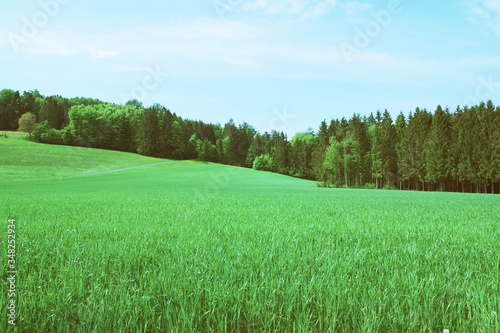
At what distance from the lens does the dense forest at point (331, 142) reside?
50.8 m

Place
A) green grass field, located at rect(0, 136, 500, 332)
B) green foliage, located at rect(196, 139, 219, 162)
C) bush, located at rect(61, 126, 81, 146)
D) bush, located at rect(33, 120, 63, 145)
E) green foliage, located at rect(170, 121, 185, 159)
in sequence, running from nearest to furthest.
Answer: green grass field, located at rect(0, 136, 500, 332), bush, located at rect(33, 120, 63, 145), bush, located at rect(61, 126, 81, 146), green foliage, located at rect(170, 121, 185, 159), green foliage, located at rect(196, 139, 219, 162)

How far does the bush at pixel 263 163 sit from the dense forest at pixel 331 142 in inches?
13.6

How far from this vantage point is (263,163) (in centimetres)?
9481

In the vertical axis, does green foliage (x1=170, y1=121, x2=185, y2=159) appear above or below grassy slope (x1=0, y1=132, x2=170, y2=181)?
above

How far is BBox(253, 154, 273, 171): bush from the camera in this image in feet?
309

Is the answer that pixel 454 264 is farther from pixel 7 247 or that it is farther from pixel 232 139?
pixel 232 139

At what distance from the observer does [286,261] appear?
3.76 meters

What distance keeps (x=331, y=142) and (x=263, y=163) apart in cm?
3664

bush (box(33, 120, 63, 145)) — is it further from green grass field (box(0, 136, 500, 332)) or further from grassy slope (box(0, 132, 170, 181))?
green grass field (box(0, 136, 500, 332))

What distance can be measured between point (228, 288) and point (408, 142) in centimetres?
6677

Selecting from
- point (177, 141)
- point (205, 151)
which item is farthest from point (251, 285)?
point (205, 151)

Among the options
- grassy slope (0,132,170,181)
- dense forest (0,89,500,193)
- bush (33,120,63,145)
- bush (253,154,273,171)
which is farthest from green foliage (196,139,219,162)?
bush (33,120,63,145)

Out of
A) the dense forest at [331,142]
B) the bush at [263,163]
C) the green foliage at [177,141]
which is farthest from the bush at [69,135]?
the bush at [263,163]

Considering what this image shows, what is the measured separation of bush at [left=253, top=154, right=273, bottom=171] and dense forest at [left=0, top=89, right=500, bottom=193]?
345mm
